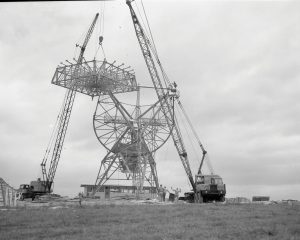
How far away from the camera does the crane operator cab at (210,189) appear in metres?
50.6

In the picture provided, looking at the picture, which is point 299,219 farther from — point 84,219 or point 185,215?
point 84,219

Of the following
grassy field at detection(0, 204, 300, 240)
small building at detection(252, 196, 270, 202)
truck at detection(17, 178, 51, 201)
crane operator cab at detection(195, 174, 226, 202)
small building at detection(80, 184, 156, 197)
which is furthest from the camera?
truck at detection(17, 178, 51, 201)

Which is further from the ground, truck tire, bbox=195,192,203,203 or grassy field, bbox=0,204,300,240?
grassy field, bbox=0,204,300,240

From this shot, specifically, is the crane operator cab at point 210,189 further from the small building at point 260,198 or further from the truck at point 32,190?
the truck at point 32,190

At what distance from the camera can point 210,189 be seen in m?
50.7

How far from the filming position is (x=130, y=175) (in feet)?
200

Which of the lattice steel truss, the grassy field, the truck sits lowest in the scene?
the truck

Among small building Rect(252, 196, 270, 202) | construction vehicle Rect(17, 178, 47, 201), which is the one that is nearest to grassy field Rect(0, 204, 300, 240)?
small building Rect(252, 196, 270, 202)

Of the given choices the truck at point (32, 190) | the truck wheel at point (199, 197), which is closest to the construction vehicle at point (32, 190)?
the truck at point (32, 190)

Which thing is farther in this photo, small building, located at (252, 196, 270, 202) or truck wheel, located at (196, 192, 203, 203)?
small building, located at (252, 196, 270, 202)

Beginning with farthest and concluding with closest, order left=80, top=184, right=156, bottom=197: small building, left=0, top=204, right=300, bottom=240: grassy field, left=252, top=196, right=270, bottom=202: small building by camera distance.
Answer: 1. left=80, top=184, right=156, bottom=197: small building
2. left=252, top=196, right=270, bottom=202: small building
3. left=0, top=204, right=300, bottom=240: grassy field

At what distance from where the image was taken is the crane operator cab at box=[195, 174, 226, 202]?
50625 millimetres

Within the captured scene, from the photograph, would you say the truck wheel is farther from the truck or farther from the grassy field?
the truck

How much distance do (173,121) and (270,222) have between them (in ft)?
127
